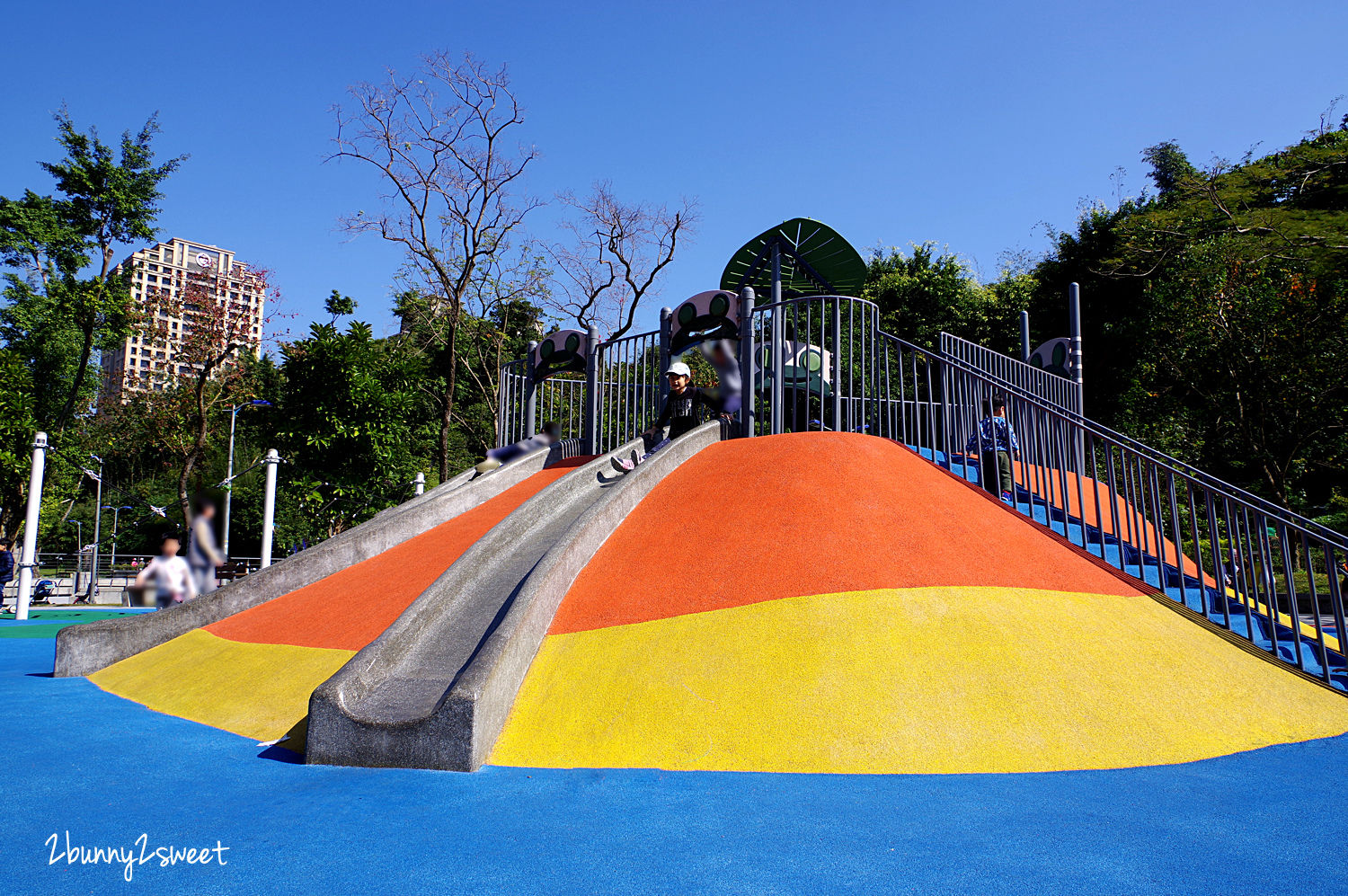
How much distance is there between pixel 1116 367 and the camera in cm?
2758

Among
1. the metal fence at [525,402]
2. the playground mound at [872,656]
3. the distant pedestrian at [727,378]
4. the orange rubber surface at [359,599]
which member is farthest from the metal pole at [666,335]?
the playground mound at [872,656]

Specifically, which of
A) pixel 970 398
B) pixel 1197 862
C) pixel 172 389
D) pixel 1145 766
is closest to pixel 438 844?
pixel 1197 862

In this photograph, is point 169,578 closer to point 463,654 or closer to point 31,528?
point 463,654

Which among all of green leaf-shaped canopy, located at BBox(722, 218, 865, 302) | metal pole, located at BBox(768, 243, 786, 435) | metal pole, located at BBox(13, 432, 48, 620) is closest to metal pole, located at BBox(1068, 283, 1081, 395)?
green leaf-shaped canopy, located at BBox(722, 218, 865, 302)

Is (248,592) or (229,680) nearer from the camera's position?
(229,680)

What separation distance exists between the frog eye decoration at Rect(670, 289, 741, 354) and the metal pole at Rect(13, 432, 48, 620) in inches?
531

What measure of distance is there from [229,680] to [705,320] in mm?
6847

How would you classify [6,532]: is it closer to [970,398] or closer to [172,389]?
[172,389]

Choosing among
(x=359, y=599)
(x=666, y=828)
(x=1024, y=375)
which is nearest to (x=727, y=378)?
(x=359, y=599)

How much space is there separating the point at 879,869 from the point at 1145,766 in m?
2.46

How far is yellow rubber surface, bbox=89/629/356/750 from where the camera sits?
5742mm

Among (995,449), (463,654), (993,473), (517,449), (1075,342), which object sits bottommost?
(463,654)

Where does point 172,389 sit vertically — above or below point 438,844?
above

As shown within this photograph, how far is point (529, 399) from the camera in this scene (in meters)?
13.1
